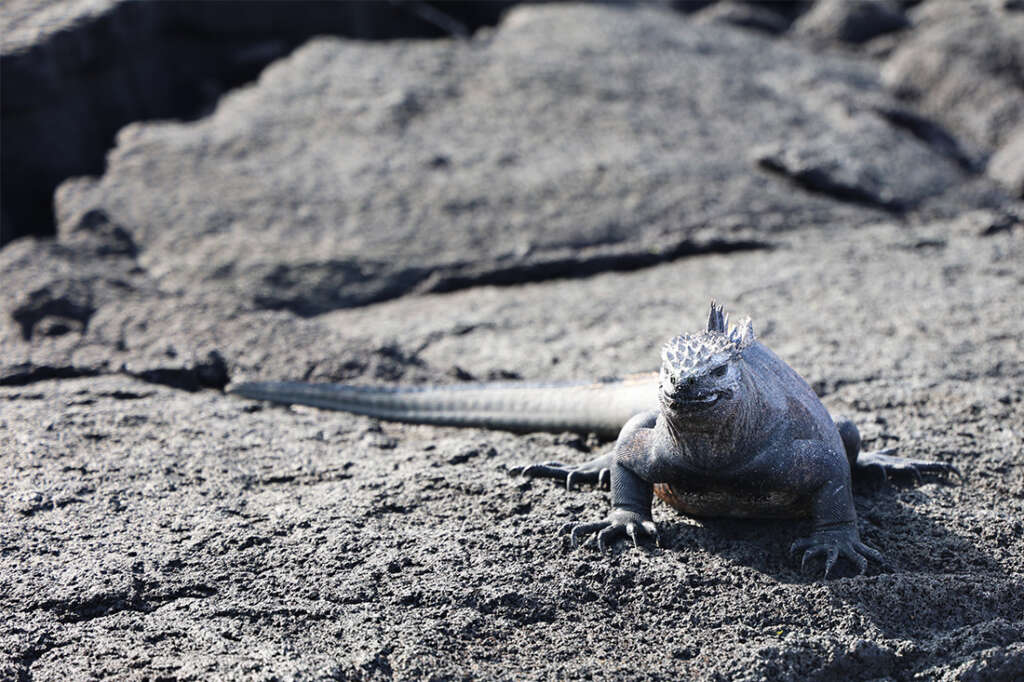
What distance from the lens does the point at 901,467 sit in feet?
12.1

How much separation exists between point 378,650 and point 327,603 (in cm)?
27

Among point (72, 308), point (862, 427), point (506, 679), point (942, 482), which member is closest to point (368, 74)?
point (72, 308)

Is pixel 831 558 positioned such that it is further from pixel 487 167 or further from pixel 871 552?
pixel 487 167

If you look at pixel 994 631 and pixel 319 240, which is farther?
pixel 319 240

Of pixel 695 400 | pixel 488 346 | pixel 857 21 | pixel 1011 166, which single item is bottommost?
pixel 488 346

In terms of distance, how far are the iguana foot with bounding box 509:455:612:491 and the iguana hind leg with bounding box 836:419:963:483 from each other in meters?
0.83

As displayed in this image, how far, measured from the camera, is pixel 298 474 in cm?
381

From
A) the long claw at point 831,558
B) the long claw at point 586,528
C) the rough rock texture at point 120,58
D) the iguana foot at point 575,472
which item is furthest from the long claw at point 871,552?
the rough rock texture at point 120,58

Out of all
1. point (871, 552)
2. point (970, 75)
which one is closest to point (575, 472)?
→ point (871, 552)

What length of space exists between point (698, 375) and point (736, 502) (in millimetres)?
587

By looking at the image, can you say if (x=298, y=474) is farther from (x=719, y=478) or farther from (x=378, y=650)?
(x=719, y=478)

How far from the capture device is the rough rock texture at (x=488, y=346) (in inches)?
114

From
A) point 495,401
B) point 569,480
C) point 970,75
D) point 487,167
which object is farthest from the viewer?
point 970,75

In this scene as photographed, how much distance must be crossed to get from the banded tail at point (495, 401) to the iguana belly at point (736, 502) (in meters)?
0.59
